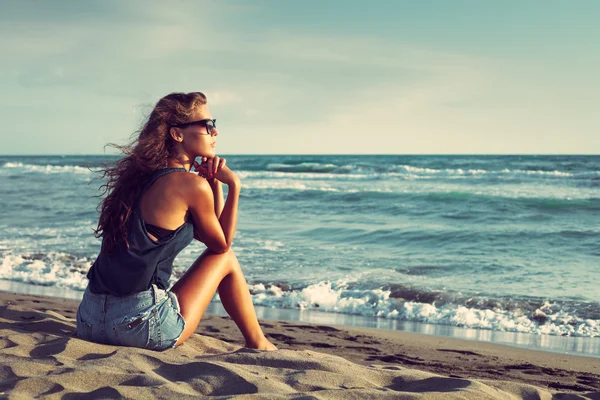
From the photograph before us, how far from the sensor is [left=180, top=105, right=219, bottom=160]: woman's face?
11.9 feet

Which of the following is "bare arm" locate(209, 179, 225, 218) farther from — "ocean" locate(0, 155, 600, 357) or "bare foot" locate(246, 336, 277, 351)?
"ocean" locate(0, 155, 600, 357)

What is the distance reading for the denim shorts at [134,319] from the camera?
11.2ft

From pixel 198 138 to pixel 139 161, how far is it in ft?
1.29

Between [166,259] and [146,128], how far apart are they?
0.77m

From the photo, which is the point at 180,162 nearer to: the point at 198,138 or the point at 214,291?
the point at 198,138

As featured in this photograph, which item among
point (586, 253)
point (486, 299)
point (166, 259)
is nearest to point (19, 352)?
point (166, 259)

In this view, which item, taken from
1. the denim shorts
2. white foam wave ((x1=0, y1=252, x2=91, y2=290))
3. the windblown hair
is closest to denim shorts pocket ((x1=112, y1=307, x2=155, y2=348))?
the denim shorts

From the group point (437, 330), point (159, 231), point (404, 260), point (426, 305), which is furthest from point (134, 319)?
point (404, 260)

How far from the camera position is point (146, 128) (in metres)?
3.59

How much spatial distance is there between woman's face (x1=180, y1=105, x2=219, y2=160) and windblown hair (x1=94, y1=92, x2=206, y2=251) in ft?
0.15

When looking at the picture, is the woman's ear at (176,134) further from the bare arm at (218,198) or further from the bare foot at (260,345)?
the bare foot at (260,345)

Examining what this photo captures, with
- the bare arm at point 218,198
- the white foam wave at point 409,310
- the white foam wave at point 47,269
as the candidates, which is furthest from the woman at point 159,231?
the white foam wave at point 47,269

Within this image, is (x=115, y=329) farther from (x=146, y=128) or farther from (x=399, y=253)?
(x=399, y=253)

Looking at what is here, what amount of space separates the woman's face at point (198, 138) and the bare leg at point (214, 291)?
63cm
